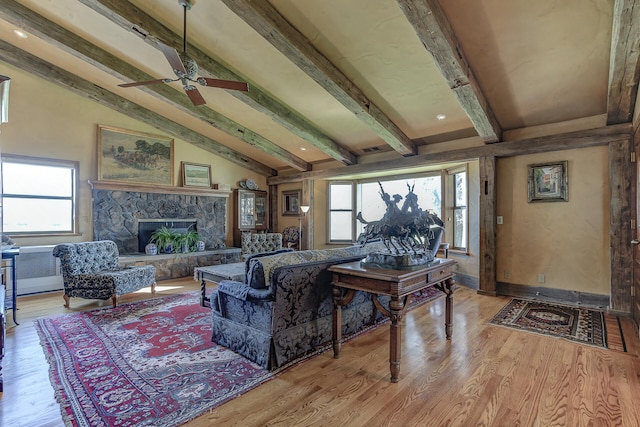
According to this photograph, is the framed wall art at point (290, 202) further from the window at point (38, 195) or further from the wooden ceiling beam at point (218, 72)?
the window at point (38, 195)

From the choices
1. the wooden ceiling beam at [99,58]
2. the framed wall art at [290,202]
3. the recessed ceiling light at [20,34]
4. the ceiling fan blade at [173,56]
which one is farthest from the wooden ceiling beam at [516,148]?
the recessed ceiling light at [20,34]

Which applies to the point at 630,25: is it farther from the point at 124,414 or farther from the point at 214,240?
the point at 214,240

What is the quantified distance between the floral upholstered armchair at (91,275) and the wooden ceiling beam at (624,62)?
5.81 m

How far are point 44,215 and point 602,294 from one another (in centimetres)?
854

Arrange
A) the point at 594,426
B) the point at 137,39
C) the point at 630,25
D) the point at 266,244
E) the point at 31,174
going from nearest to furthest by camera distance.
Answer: the point at 594,426, the point at 630,25, the point at 137,39, the point at 31,174, the point at 266,244

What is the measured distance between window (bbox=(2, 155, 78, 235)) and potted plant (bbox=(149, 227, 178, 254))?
1.27 m

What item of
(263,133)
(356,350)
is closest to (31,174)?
(263,133)

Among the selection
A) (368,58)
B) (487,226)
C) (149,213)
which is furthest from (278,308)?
(149,213)

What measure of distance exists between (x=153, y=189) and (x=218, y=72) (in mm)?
3152

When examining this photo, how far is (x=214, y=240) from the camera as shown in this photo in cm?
706

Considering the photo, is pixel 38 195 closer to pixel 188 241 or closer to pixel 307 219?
pixel 188 241

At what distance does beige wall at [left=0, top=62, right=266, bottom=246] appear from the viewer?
185 inches

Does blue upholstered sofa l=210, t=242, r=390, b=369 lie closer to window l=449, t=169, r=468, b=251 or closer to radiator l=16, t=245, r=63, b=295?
window l=449, t=169, r=468, b=251

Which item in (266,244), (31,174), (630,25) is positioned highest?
(630,25)
